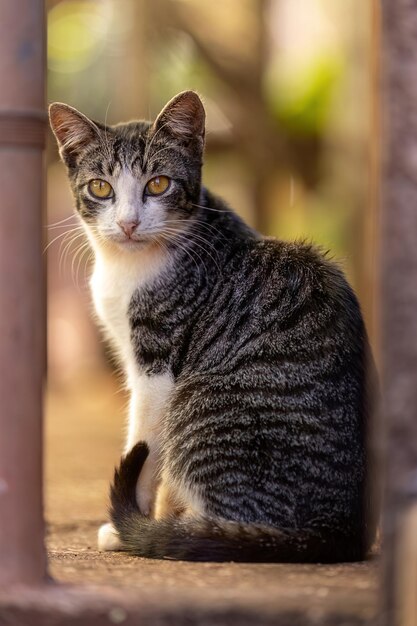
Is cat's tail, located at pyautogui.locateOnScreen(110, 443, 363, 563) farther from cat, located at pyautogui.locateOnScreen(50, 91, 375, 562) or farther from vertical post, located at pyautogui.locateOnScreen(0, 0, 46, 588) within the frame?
vertical post, located at pyautogui.locateOnScreen(0, 0, 46, 588)

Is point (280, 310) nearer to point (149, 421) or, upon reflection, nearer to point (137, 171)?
point (149, 421)

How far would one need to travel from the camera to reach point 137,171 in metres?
3.42

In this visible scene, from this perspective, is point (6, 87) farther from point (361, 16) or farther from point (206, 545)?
point (361, 16)

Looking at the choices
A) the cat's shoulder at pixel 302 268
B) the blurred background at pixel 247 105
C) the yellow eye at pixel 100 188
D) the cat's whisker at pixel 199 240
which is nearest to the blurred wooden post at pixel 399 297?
the cat's shoulder at pixel 302 268

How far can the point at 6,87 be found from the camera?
224 cm

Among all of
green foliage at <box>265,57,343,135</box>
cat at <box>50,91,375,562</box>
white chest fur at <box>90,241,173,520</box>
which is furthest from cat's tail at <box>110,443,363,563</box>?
green foliage at <box>265,57,343,135</box>

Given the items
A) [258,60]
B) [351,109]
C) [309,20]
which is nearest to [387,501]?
[258,60]

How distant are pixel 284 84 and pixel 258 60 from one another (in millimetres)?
1739

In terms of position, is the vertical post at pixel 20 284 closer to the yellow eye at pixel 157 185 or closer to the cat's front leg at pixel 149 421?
the cat's front leg at pixel 149 421

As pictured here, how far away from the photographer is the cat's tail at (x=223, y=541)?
2650 mm

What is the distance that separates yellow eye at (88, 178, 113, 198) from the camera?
3.45 m

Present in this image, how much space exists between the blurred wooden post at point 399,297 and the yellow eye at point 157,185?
145 cm

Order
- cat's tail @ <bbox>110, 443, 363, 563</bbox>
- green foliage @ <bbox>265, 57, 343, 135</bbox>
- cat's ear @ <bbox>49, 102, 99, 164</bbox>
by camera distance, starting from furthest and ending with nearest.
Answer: green foliage @ <bbox>265, 57, 343, 135</bbox> → cat's ear @ <bbox>49, 102, 99, 164</bbox> → cat's tail @ <bbox>110, 443, 363, 563</bbox>

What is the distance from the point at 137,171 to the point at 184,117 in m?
0.26
